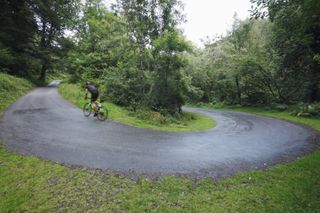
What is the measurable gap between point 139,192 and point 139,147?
2.42 m

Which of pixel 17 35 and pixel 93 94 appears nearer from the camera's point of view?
pixel 93 94

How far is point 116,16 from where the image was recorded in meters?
14.9

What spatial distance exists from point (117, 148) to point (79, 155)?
3.79ft

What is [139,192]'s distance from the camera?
3.94 metres

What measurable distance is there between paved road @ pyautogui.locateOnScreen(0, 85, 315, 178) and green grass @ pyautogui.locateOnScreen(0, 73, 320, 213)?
0.40 meters

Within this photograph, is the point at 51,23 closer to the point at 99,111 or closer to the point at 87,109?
the point at 87,109

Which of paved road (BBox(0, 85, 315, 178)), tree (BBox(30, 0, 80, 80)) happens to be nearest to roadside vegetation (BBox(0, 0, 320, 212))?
tree (BBox(30, 0, 80, 80))

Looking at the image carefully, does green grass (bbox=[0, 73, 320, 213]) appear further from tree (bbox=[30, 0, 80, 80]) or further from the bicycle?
tree (bbox=[30, 0, 80, 80])

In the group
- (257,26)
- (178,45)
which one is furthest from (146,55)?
(257,26)

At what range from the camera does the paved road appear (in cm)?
505

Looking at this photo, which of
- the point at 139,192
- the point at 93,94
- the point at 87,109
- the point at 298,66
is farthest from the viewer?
the point at 298,66

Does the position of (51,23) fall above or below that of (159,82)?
above

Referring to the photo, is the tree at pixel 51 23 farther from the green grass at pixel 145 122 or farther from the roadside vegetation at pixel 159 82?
the green grass at pixel 145 122

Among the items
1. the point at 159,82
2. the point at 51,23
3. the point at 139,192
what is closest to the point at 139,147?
the point at 139,192
